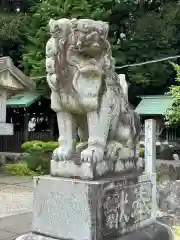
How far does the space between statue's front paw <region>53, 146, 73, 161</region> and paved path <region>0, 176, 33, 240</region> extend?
2243mm

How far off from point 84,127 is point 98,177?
64 centimetres

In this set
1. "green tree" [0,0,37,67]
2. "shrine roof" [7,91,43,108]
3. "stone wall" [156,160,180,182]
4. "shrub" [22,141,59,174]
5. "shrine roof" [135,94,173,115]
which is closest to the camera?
Answer: "stone wall" [156,160,180,182]

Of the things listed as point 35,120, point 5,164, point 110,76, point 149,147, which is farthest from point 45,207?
point 35,120

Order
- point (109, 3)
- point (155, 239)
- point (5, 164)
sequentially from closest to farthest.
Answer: point (155, 239)
point (5, 164)
point (109, 3)

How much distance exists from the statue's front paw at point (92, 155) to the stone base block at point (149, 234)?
0.78 meters

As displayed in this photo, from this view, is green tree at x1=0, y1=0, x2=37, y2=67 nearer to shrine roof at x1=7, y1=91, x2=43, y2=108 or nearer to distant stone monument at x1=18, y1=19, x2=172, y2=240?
shrine roof at x1=7, y1=91, x2=43, y2=108

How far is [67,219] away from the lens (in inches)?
120

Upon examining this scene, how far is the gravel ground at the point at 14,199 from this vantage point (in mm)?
7221

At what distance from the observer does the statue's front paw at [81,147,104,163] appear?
3.00 metres

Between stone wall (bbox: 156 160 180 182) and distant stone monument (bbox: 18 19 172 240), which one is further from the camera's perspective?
stone wall (bbox: 156 160 180 182)

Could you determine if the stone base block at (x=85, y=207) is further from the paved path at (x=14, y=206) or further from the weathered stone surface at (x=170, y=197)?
the weathered stone surface at (x=170, y=197)

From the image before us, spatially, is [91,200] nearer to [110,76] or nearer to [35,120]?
[110,76]

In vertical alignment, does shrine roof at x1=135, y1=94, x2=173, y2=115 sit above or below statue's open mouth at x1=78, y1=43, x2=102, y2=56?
above

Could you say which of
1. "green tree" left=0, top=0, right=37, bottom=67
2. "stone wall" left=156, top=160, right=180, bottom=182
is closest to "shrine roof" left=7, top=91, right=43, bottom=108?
"green tree" left=0, top=0, right=37, bottom=67
